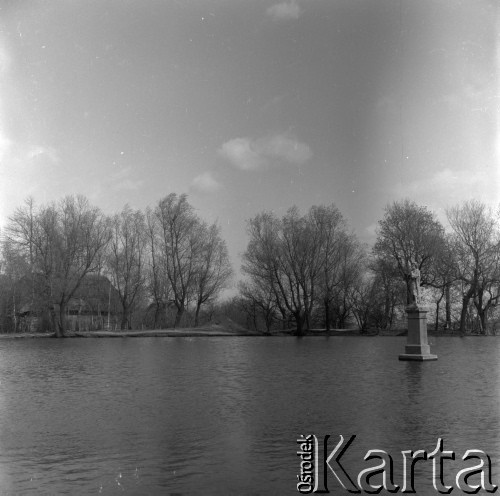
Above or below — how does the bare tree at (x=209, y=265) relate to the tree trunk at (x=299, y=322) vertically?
above

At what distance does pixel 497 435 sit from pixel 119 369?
14200 mm

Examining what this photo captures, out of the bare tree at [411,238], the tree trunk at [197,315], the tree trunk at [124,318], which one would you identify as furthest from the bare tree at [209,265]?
the bare tree at [411,238]

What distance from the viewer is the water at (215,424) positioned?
6.99 metres

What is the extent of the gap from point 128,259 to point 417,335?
4130cm

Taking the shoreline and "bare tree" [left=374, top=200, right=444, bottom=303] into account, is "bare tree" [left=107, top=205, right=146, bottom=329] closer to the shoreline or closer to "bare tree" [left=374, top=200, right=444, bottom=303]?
the shoreline

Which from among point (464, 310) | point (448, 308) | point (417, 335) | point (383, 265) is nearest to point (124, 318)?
point (383, 265)

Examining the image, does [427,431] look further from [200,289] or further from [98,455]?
[200,289]

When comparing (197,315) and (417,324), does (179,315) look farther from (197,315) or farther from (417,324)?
(417,324)

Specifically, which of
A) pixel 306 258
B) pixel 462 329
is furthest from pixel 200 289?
pixel 462 329

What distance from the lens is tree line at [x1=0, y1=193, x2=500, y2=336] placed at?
169 feet

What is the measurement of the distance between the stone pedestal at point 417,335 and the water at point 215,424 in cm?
485

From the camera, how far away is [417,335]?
82.2 ft

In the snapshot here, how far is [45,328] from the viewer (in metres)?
56.1

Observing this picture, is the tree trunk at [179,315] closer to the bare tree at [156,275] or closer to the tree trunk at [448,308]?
the bare tree at [156,275]
